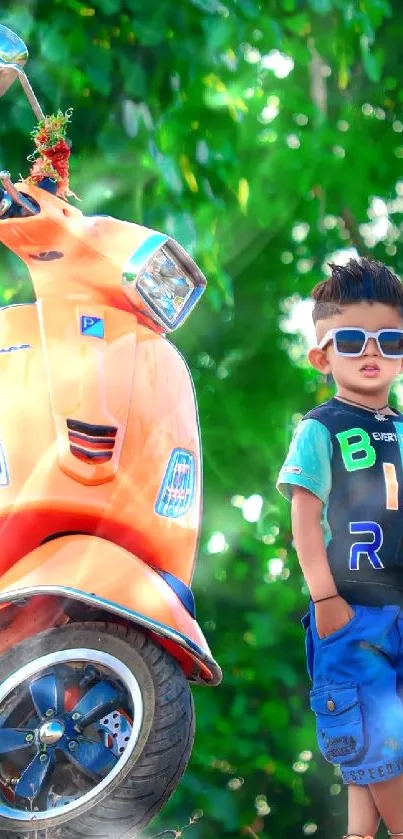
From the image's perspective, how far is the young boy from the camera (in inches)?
85.7

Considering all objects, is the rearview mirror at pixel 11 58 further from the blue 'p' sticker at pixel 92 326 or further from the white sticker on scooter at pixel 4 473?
the white sticker on scooter at pixel 4 473

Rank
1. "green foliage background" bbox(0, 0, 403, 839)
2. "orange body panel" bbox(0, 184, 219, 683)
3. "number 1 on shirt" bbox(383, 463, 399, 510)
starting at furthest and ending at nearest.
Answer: "green foliage background" bbox(0, 0, 403, 839) < "number 1 on shirt" bbox(383, 463, 399, 510) < "orange body panel" bbox(0, 184, 219, 683)

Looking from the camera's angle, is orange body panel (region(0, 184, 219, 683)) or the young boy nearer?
orange body panel (region(0, 184, 219, 683))

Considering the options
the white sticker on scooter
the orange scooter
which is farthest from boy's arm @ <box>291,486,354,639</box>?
the white sticker on scooter

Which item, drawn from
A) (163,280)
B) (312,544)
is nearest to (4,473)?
(163,280)

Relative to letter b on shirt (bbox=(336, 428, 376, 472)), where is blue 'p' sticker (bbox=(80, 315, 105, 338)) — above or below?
above

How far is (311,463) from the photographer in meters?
2.25

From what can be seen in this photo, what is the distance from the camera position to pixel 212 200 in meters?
3.22

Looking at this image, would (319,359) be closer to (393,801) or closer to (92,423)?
(92,423)

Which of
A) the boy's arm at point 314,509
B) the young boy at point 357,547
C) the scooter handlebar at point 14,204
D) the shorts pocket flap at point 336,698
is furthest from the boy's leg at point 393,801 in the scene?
the scooter handlebar at point 14,204

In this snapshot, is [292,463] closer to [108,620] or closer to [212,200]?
[108,620]

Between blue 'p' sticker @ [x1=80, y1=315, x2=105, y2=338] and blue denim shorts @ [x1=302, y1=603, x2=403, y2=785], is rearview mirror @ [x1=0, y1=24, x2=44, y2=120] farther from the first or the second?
blue denim shorts @ [x1=302, y1=603, x2=403, y2=785]

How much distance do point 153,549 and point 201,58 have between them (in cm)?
132

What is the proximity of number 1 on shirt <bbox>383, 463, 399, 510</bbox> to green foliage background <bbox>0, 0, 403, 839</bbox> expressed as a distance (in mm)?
773
